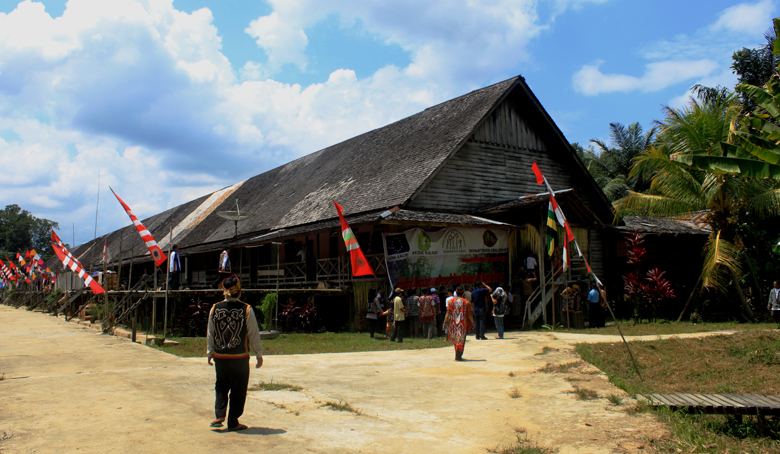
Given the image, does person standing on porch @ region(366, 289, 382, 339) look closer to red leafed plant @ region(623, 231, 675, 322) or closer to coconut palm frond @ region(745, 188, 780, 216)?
red leafed plant @ region(623, 231, 675, 322)

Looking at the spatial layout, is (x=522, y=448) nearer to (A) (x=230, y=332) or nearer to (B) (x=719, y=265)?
(A) (x=230, y=332)

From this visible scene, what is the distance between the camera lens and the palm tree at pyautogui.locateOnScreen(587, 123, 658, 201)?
36281 millimetres

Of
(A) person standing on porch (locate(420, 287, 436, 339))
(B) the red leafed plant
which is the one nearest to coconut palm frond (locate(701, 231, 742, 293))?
(B) the red leafed plant

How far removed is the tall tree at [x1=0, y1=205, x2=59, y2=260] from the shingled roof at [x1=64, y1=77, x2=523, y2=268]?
68498 mm

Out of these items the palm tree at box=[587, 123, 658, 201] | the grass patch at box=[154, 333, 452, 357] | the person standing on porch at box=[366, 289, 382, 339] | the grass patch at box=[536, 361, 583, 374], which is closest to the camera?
the grass patch at box=[536, 361, 583, 374]

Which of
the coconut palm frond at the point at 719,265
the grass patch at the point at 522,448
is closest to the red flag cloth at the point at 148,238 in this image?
the grass patch at the point at 522,448

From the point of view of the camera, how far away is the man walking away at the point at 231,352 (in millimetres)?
5633

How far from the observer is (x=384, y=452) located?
496 centimetres

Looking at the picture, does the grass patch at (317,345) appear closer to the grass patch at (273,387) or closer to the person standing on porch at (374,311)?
the person standing on porch at (374,311)

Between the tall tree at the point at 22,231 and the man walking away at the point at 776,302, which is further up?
the tall tree at the point at 22,231

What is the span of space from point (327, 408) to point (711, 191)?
1519 cm

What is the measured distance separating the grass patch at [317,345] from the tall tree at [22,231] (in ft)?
283

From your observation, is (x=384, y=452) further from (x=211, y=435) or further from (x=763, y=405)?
(x=763, y=405)

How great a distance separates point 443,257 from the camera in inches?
668
